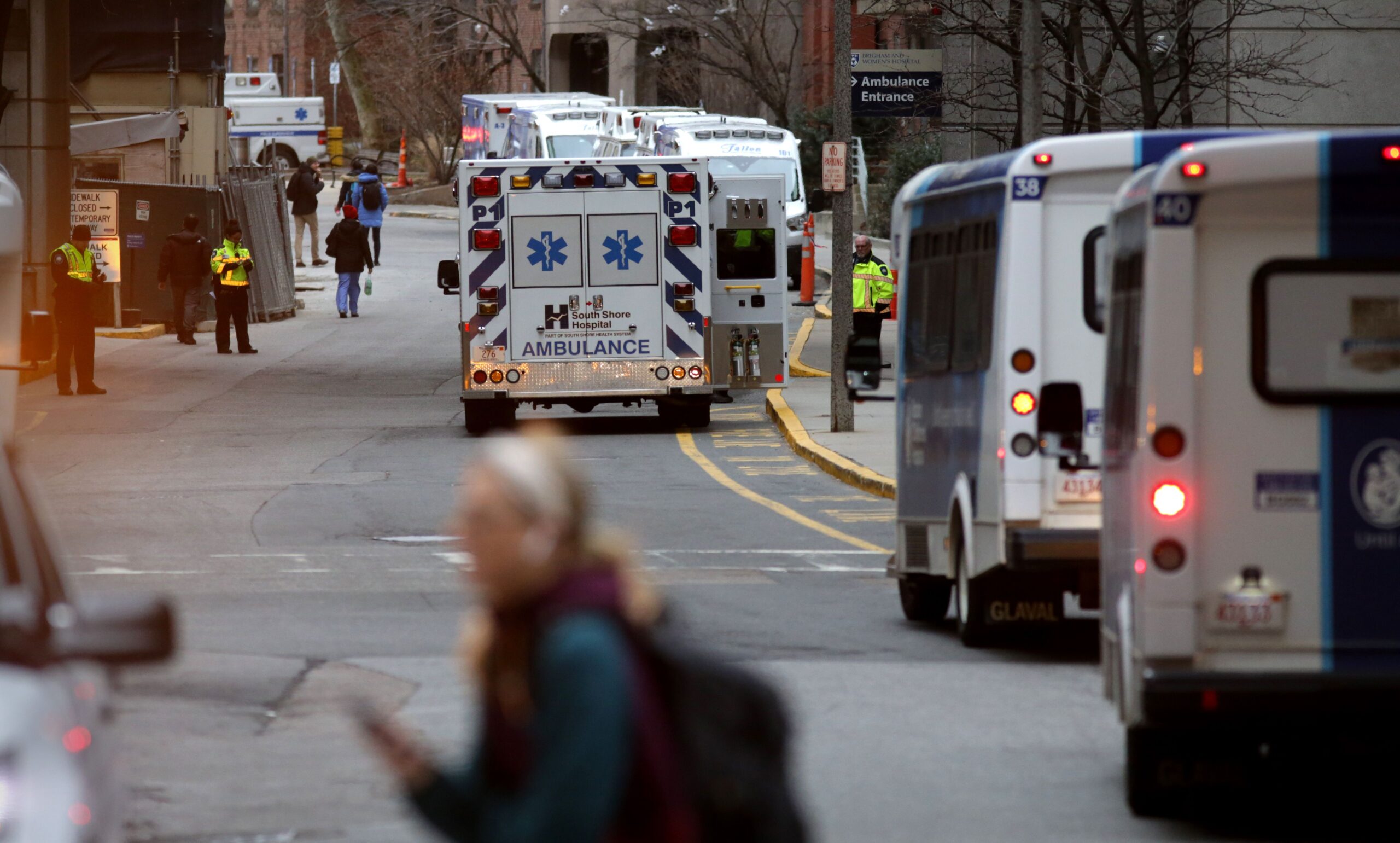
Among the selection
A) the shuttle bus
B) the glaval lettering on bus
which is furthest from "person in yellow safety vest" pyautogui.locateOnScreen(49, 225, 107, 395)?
the shuttle bus

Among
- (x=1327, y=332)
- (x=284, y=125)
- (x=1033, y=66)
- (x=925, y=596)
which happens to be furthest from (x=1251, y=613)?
(x=284, y=125)

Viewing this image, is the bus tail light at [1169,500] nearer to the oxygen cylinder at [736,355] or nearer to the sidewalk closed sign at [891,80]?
the sidewalk closed sign at [891,80]

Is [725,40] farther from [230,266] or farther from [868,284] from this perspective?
[868,284]

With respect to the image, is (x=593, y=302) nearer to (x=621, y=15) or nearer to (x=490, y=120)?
(x=490, y=120)

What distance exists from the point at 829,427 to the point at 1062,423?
15.0 meters

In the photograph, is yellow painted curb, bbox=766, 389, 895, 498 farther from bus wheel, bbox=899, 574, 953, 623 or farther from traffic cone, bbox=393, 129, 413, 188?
traffic cone, bbox=393, 129, 413, 188

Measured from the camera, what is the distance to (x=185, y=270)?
3438cm

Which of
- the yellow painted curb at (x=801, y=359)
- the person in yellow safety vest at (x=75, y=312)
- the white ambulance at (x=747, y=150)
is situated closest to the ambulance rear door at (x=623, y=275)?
the yellow painted curb at (x=801, y=359)

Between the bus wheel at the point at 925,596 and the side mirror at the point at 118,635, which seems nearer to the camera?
the side mirror at the point at 118,635

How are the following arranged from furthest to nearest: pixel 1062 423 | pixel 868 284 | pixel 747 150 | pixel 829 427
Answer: pixel 747 150 → pixel 868 284 → pixel 829 427 → pixel 1062 423

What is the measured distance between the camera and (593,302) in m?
24.6

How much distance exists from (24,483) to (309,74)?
8936 cm

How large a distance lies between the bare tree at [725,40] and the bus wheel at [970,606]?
43.7 metres

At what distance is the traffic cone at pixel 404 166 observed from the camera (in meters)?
72.8
